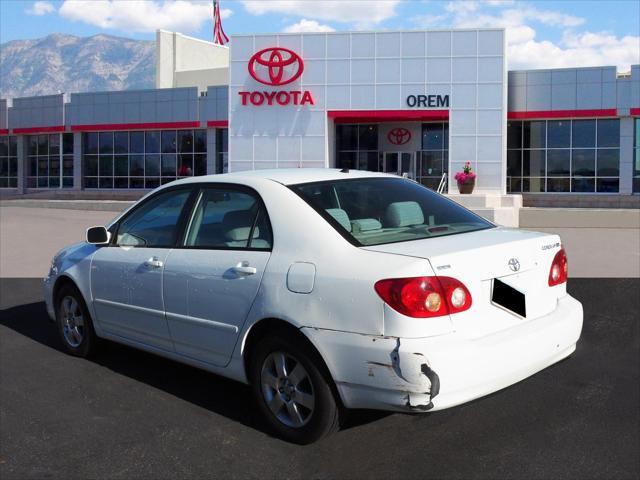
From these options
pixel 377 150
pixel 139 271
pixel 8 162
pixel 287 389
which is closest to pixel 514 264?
pixel 287 389

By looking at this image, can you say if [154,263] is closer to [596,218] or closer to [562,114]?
[596,218]

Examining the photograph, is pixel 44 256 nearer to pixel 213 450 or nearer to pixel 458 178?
pixel 213 450

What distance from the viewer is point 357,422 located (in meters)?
4.73

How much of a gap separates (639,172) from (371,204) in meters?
32.9

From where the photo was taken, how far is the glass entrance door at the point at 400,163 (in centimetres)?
3644

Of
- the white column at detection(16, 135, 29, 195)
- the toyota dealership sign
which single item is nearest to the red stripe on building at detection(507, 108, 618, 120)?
the toyota dealership sign

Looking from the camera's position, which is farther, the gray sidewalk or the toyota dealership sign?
Answer: the toyota dealership sign

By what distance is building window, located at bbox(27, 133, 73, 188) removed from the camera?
4378cm

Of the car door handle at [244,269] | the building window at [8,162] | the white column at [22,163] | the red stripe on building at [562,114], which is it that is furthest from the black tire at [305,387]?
the building window at [8,162]

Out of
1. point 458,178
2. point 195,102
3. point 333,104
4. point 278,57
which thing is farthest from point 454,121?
point 195,102

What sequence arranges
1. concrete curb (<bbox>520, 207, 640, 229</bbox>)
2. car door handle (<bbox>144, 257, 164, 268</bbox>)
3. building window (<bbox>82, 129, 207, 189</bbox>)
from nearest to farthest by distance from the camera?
car door handle (<bbox>144, 257, 164, 268</bbox>) < concrete curb (<bbox>520, 207, 640, 229</bbox>) < building window (<bbox>82, 129, 207, 189</bbox>)

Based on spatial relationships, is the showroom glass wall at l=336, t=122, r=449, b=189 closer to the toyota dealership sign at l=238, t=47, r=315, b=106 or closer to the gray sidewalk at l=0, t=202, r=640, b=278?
the toyota dealership sign at l=238, t=47, r=315, b=106

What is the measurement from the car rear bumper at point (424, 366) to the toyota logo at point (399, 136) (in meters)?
32.5

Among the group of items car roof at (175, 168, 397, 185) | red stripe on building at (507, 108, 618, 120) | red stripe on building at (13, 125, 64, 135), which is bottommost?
car roof at (175, 168, 397, 185)
